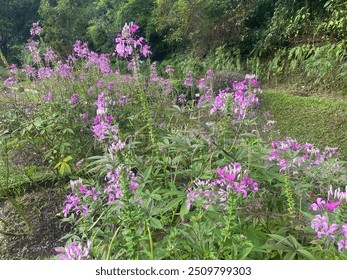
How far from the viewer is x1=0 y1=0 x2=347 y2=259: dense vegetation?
51.8 inches

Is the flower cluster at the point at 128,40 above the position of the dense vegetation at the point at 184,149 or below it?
above

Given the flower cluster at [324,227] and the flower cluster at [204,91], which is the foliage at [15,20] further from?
the flower cluster at [324,227]

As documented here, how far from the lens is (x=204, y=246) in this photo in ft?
4.08

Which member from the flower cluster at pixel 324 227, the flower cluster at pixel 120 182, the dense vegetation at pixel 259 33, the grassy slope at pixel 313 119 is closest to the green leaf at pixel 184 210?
the flower cluster at pixel 120 182

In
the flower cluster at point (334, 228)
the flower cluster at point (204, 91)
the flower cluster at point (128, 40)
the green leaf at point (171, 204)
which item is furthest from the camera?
the flower cluster at point (204, 91)

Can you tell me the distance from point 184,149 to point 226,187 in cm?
53

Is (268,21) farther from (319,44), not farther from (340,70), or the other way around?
(340,70)

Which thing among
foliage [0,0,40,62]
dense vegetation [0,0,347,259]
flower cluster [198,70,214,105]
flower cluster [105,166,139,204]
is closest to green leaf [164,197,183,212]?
dense vegetation [0,0,347,259]

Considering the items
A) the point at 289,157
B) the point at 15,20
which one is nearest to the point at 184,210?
the point at 289,157

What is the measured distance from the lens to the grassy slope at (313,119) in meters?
4.50

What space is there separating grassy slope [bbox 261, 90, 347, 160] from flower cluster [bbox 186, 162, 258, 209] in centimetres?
298

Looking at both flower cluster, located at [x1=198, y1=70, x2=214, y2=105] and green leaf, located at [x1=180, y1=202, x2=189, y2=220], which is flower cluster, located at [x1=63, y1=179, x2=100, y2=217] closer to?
green leaf, located at [x1=180, y1=202, x2=189, y2=220]

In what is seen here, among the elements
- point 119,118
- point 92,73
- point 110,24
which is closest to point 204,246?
point 119,118

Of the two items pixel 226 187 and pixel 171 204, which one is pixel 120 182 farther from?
pixel 226 187
